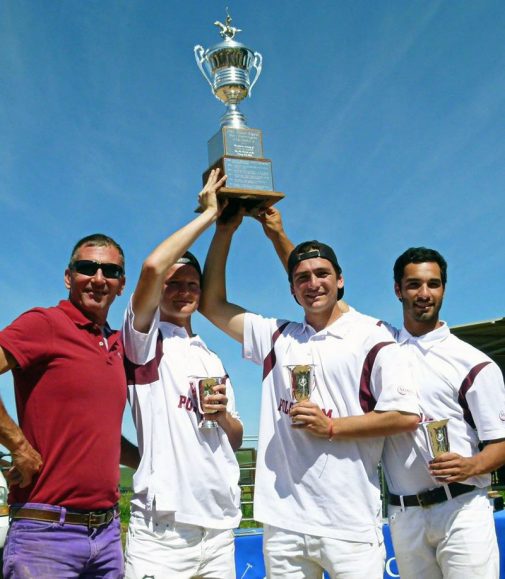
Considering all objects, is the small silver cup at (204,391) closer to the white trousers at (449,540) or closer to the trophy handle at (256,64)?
the white trousers at (449,540)

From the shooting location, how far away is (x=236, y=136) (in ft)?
15.8

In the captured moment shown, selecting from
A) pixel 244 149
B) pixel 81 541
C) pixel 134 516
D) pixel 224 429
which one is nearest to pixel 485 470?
pixel 224 429

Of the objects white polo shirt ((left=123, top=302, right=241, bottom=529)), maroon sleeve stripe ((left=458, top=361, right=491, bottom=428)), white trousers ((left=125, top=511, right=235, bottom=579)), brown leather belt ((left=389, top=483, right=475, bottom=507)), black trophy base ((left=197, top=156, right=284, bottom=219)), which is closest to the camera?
white trousers ((left=125, top=511, right=235, bottom=579))

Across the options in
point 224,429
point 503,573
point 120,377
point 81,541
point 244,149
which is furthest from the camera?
point 503,573

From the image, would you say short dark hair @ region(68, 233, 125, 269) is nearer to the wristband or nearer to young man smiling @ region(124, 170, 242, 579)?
young man smiling @ region(124, 170, 242, 579)

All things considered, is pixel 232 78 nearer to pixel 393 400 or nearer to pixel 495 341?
pixel 393 400

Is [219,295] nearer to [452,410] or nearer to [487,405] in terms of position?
[452,410]

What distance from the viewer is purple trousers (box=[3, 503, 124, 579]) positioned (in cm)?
317

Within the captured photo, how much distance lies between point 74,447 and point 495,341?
8948mm

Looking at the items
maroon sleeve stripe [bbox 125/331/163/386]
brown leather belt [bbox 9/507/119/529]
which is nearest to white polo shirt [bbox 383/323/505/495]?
maroon sleeve stripe [bbox 125/331/163/386]

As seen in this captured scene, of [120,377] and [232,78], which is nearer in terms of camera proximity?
[120,377]

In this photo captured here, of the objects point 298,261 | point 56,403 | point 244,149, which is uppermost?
point 244,149

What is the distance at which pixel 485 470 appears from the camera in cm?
396

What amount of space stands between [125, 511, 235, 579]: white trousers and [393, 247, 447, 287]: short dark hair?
196 cm
